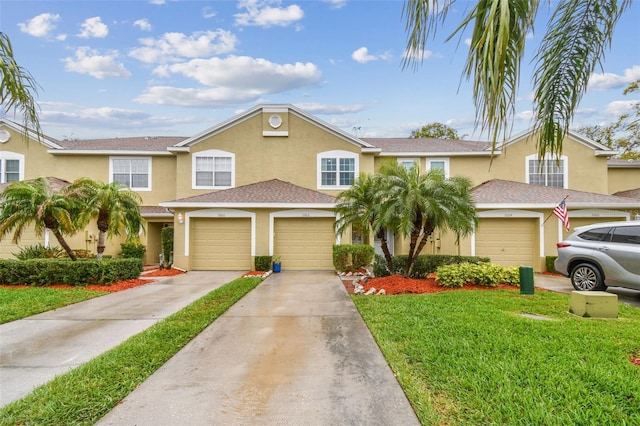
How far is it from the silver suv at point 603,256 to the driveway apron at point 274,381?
6.62m

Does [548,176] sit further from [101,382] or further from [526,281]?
[101,382]

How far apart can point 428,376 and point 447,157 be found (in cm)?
1608

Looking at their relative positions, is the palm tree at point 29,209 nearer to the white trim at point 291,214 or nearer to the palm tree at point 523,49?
the white trim at point 291,214

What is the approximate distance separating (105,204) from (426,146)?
50.9 ft

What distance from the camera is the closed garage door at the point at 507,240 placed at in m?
14.9

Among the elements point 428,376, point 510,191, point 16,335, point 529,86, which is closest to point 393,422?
point 428,376

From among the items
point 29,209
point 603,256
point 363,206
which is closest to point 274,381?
point 363,206

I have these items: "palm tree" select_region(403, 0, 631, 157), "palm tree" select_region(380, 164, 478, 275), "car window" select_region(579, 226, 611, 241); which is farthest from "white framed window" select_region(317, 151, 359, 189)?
"palm tree" select_region(403, 0, 631, 157)

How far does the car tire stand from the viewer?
892cm

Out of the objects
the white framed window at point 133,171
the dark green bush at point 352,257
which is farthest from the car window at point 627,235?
the white framed window at point 133,171

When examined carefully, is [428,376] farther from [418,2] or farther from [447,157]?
[447,157]

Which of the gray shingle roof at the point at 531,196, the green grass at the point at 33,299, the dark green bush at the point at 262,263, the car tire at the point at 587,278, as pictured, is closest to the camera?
the green grass at the point at 33,299

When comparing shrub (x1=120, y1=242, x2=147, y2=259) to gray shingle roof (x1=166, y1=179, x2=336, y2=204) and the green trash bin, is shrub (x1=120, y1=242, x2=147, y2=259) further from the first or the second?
the green trash bin

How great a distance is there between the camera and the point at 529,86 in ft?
9.54
